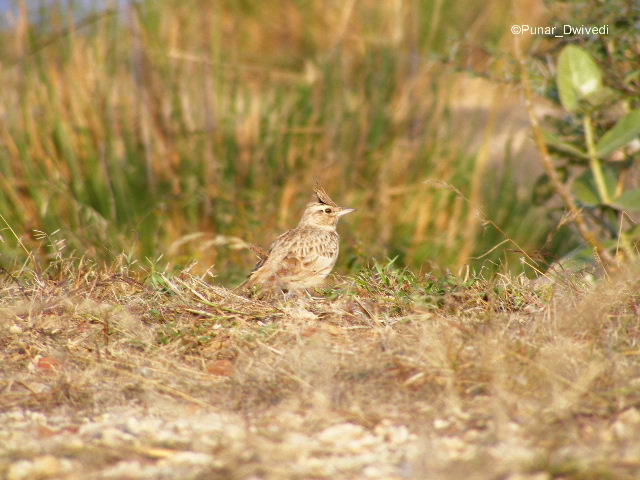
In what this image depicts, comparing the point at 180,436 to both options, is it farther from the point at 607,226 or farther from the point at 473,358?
the point at 607,226

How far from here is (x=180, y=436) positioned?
284 centimetres

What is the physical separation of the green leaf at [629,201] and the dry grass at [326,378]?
1.17 meters

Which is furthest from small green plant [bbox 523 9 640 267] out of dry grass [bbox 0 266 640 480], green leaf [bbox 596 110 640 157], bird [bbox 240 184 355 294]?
bird [bbox 240 184 355 294]

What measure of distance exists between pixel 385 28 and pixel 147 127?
9.26ft

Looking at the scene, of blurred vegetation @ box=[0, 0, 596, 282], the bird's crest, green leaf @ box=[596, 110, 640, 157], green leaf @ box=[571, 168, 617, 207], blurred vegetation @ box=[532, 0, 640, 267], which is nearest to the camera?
green leaf @ box=[596, 110, 640, 157]

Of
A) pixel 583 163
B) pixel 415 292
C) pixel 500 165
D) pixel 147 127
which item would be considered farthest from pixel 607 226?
pixel 147 127

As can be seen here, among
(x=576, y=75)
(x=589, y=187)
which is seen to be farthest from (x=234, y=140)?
(x=589, y=187)

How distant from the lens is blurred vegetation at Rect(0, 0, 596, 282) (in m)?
7.46

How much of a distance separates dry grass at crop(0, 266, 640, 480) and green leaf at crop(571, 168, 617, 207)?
4.46ft

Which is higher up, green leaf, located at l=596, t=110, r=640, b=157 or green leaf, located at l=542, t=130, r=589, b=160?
green leaf, located at l=596, t=110, r=640, b=157

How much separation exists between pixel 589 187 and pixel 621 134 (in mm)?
427
